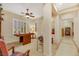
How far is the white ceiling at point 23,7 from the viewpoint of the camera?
1.56m

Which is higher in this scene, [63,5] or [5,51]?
[63,5]

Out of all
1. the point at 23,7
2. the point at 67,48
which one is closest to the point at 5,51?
the point at 23,7

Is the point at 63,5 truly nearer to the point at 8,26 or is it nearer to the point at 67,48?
the point at 67,48

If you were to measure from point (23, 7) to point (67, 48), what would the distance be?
0.74 meters

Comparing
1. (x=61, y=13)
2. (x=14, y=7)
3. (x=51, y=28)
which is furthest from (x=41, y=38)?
(x=14, y=7)

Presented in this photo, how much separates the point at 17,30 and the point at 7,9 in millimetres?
277

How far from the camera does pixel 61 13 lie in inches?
63.4

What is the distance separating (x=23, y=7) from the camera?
159 cm

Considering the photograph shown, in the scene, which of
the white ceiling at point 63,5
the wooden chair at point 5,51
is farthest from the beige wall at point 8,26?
the white ceiling at point 63,5

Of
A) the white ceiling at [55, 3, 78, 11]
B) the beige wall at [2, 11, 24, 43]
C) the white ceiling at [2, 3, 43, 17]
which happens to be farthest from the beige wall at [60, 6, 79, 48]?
the beige wall at [2, 11, 24, 43]

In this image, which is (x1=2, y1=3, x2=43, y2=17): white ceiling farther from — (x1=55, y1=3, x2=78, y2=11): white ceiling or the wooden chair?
the wooden chair

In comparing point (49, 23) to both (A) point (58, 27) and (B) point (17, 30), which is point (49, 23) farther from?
(B) point (17, 30)

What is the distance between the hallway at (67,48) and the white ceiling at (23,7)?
469mm

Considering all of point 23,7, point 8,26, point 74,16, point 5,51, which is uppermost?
point 23,7
